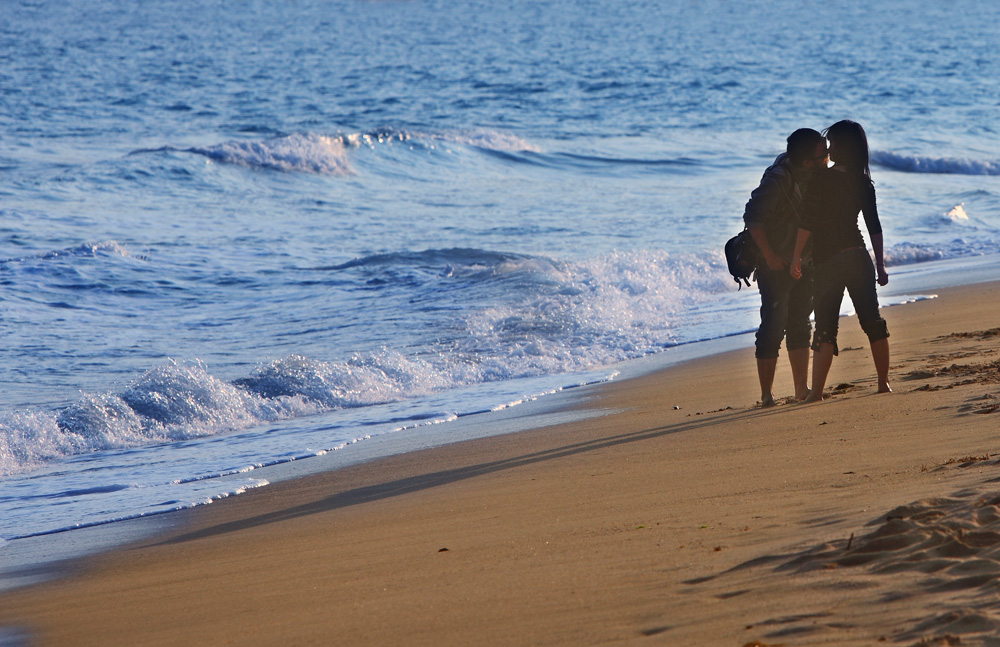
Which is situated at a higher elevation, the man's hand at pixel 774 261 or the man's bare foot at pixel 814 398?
the man's hand at pixel 774 261

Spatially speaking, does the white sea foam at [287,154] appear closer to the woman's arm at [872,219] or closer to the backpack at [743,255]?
the backpack at [743,255]

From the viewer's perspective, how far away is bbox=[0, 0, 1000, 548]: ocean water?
24.2 feet

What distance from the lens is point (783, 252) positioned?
18.0 ft

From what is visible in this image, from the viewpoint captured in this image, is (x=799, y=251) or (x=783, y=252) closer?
(x=799, y=251)

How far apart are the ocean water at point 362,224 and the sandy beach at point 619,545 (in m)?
1.24

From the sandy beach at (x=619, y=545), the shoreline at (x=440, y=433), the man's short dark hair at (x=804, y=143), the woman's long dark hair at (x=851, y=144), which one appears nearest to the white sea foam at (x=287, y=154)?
the shoreline at (x=440, y=433)

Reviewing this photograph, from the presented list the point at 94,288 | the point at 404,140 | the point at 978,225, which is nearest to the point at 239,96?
the point at 404,140

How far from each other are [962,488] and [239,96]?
3058cm

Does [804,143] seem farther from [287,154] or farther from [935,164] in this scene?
[935,164]

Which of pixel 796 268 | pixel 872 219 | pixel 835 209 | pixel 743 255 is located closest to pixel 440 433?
pixel 743 255

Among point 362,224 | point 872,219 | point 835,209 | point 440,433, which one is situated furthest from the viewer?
point 362,224

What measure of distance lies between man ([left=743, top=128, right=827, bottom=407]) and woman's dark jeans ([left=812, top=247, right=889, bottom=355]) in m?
0.21

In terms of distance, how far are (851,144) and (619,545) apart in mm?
2807

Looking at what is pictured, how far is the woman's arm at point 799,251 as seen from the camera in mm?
5297
